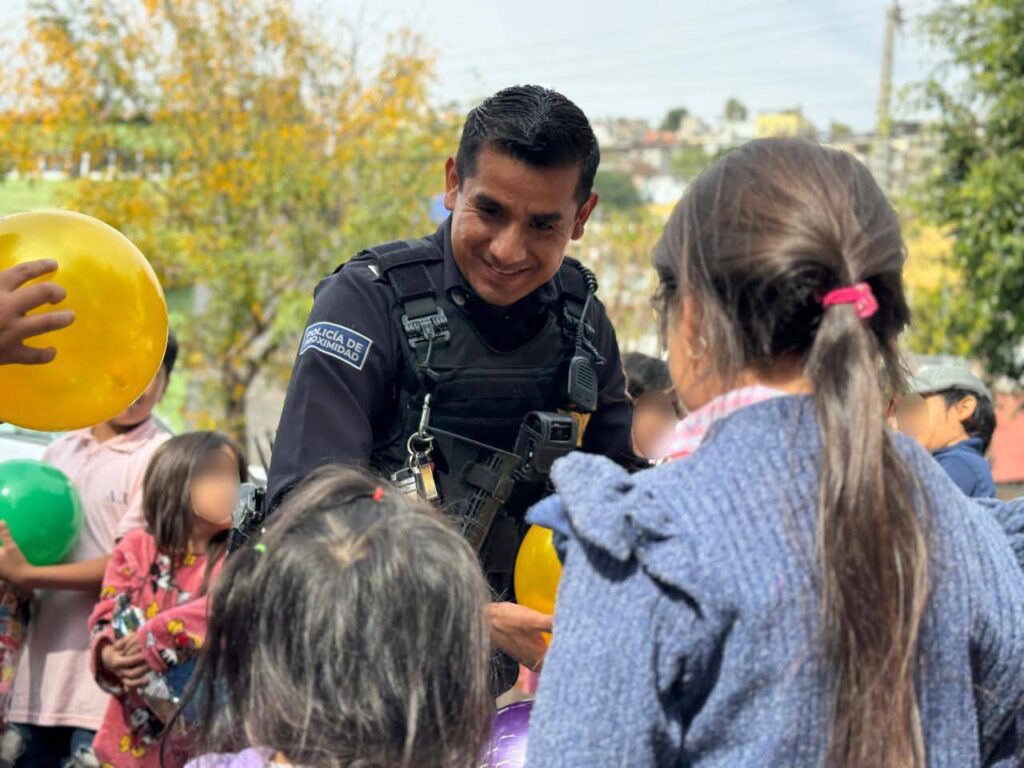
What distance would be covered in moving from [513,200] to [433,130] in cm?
1107

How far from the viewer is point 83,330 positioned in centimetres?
258

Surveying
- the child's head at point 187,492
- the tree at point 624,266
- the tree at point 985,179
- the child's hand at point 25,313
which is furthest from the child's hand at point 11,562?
the tree at point 624,266

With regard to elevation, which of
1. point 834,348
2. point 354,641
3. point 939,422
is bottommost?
point 939,422

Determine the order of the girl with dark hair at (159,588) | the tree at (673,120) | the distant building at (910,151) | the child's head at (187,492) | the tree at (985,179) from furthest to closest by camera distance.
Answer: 1. the tree at (673,120)
2. the distant building at (910,151)
3. the tree at (985,179)
4. the child's head at (187,492)
5. the girl with dark hair at (159,588)

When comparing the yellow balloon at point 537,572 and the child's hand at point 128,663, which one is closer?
the yellow balloon at point 537,572

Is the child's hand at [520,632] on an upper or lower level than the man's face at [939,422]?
upper

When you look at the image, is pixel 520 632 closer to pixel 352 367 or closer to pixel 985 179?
pixel 352 367

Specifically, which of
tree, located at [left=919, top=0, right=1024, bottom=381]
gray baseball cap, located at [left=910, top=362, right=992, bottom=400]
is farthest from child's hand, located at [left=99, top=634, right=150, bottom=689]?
tree, located at [left=919, top=0, right=1024, bottom=381]

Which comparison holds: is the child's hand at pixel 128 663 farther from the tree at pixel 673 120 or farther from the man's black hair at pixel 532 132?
the tree at pixel 673 120

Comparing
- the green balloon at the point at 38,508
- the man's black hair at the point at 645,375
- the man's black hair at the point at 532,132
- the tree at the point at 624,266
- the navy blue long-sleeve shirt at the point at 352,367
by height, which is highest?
the man's black hair at the point at 532,132

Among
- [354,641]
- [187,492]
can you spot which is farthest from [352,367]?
[187,492]

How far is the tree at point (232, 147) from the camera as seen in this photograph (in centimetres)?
1259

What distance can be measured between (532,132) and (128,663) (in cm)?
234

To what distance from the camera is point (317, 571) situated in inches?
64.2
